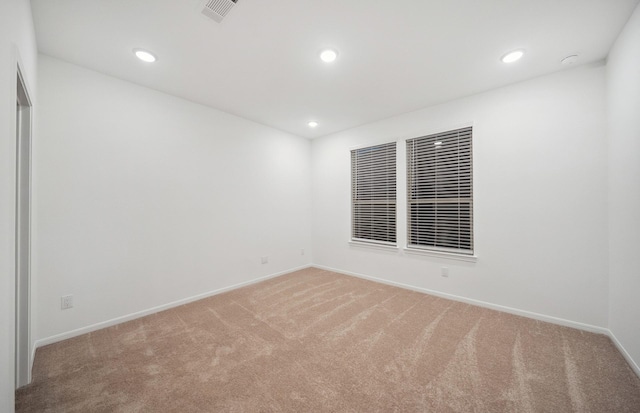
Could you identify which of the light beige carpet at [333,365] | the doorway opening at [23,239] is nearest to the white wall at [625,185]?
the light beige carpet at [333,365]

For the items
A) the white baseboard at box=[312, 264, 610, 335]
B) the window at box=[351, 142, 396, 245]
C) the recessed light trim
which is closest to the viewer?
the recessed light trim

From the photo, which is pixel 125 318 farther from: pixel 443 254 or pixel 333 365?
pixel 443 254

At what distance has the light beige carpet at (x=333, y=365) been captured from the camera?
160cm

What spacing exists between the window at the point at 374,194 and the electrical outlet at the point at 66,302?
12.6 feet

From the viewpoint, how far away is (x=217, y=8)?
1.79 meters

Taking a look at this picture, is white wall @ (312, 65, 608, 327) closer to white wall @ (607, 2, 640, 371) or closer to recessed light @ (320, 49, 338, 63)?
white wall @ (607, 2, 640, 371)

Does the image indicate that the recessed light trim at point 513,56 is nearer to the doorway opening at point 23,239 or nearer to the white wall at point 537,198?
the white wall at point 537,198

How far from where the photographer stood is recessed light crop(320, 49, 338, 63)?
2.30 metres

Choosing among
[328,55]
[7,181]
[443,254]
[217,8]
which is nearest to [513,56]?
[328,55]

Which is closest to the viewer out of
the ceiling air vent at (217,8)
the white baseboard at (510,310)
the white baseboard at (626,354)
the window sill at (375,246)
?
the ceiling air vent at (217,8)

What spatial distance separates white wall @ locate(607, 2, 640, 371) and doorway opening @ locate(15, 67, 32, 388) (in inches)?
183

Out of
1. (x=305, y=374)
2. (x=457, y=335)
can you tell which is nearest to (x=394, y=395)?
(x=305, y=374)

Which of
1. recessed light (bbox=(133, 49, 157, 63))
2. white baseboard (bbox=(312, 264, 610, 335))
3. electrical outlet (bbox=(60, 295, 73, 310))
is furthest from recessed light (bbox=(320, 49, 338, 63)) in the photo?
electrical outlet (bbox=(60, 295, 73, 310))

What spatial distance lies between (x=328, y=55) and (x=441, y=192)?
2.42 m
